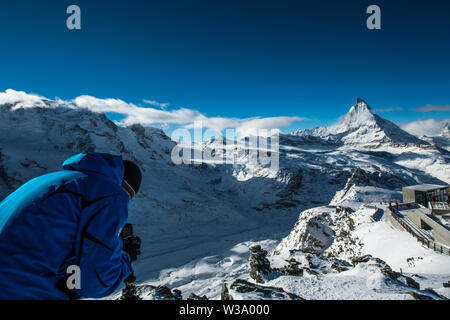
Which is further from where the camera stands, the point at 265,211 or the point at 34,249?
the point at 265,211

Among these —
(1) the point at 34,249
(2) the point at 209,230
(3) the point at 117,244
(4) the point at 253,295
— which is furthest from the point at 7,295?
(2) the point at 209,230

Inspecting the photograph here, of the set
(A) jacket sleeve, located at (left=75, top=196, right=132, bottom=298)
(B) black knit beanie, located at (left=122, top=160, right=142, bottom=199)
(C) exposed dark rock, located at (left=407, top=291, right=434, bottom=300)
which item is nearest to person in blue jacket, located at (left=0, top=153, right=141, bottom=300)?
(A) jacket sleeve, located at (left=75, top=196, right=132, bottom=298)

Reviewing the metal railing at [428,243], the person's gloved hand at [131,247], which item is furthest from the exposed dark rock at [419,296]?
the metal railing at [428,243]

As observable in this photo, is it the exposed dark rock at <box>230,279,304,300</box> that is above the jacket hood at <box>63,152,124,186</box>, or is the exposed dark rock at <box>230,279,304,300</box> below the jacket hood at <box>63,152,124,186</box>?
below

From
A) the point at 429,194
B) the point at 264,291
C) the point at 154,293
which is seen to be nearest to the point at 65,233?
the point at 264,291

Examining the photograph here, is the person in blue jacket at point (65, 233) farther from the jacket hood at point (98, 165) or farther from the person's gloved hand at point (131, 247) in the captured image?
the person's gloved hand at point (131, 247)

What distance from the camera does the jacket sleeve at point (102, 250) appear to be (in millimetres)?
1666

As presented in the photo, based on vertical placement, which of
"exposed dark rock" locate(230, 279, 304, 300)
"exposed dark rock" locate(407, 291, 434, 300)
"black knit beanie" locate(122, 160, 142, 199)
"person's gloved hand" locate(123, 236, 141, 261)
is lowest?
"exposed dark rock" locate(230, 279, 304, 300)

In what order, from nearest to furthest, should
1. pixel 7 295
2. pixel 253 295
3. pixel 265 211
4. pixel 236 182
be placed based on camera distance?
pixel 7 295 < pixel 253 295 < pixel 265 211 < pixel 236 182

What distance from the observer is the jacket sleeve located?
1666 mm

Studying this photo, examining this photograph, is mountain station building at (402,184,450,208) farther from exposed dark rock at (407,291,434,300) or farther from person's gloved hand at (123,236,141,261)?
person's gloved hand at (123,236,141,261)
